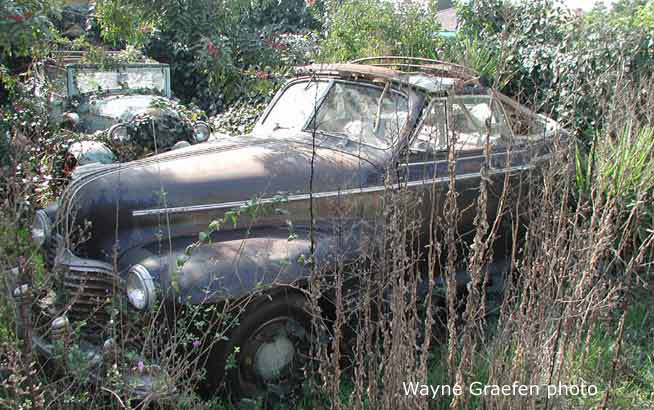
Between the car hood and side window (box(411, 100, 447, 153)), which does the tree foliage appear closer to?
the car hood

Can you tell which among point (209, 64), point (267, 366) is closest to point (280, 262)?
point (267, 366)

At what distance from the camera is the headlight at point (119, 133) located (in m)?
6.39

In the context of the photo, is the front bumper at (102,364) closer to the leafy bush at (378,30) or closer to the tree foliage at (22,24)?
the tree foliage at (22,24)

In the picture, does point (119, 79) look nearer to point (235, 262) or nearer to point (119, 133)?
point (119, 133)

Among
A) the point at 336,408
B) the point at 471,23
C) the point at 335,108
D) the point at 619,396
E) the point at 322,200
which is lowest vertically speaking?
the point at 619,396

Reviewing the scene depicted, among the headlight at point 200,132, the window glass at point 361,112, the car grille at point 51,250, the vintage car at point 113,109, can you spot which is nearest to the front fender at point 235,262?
the car grille at point 51,250

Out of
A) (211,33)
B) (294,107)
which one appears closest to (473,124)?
(294,107)

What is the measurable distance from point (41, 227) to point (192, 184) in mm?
1077

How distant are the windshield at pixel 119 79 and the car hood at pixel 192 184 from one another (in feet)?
17.5

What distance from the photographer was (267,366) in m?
3.30

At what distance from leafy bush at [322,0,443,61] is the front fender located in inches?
218

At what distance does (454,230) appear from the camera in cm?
259

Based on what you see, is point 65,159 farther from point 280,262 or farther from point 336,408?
point 336,408

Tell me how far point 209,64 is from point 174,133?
171 cm
